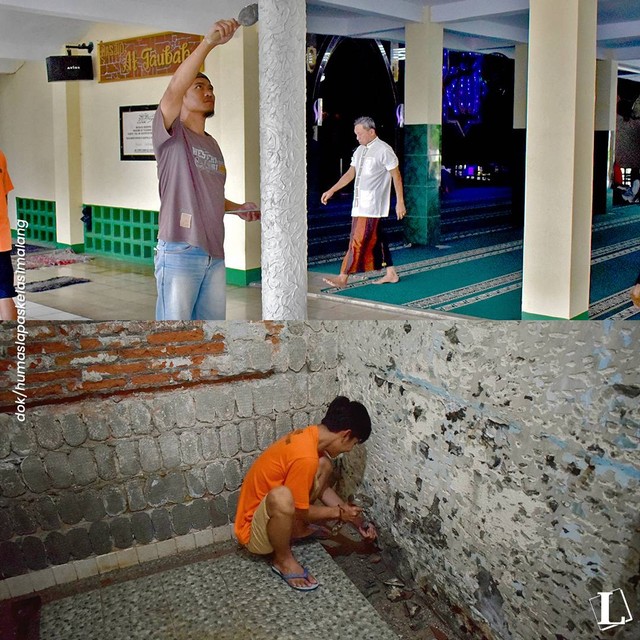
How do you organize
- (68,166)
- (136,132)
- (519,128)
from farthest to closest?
(519,128)
(68,166)
(136,132)

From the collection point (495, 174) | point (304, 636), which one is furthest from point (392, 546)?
point (495, 174)

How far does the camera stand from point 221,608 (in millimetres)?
2594

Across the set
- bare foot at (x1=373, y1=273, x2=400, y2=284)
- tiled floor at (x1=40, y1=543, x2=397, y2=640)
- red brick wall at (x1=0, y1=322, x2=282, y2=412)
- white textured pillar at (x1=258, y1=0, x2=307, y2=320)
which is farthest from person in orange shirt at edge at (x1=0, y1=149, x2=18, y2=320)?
bare foot at (x1=373, y1=273, x2=400, y2=284)

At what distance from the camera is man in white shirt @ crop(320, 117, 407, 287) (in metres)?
5.42

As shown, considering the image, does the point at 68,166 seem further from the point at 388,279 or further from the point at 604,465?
the point at 604,465

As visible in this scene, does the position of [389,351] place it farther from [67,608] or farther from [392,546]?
[67,608]

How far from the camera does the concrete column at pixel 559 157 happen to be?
4.30 meters

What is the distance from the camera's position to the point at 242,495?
2822 millimetres

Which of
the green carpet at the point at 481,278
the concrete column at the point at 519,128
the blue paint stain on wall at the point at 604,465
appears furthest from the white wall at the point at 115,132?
the concrete column at the point at 519,128

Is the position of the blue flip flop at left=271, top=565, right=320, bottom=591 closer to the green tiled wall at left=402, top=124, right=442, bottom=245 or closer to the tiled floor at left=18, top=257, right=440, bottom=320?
the tiled floor at left=18, top=257, right=440, bottom=320

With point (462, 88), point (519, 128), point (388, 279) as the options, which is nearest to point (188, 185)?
point (388, 279)

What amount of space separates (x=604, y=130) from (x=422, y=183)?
4.20 metres

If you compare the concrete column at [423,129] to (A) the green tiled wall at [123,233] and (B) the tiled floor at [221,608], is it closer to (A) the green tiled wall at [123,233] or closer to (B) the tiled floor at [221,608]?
(A) the green tiled wall at [123,233]

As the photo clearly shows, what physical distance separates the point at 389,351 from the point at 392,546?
69 centimetres
